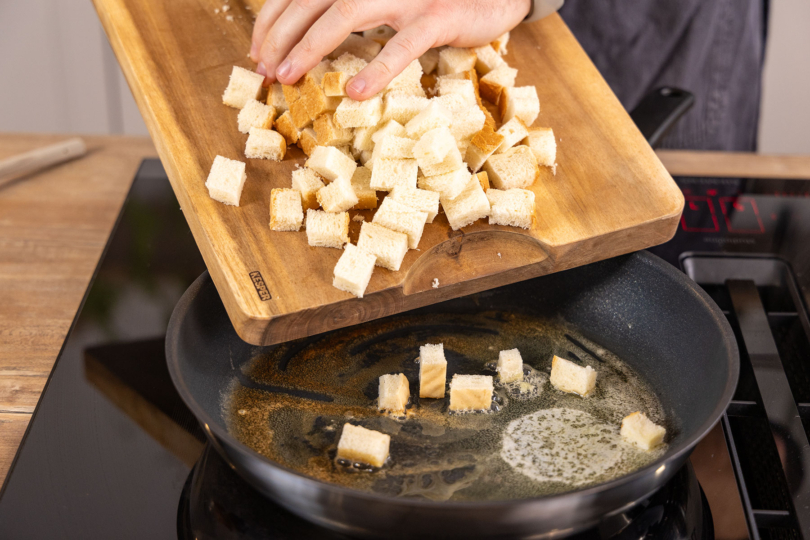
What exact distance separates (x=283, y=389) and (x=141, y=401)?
0.20 metres

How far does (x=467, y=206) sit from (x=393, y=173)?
11 cm

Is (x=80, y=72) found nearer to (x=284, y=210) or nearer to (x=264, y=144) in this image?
(x=264, y=144)

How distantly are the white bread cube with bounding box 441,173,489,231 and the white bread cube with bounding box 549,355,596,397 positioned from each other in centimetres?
23

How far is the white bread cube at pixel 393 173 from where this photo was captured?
0.99 meters

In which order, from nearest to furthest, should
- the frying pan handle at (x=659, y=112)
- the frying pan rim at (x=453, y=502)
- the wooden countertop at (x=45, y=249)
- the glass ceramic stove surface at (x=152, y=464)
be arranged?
1. the frying pan rim at (x=453, y=502)
2. the glass ceramic stove surface at (x=152, y=464)
3. the wooden countertop at (x=45, y=249)
4. the frying pan handle at (x=659, y=112)

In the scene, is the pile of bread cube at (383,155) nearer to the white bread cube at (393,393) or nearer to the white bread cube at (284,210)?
the white bread cube at (284,210)

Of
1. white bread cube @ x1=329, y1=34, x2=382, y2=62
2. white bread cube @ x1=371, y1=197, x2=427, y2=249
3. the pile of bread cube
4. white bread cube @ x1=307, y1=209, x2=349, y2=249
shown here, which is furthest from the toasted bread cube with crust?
white bread cube @ x1=329, y1=34, x2=382, y2=62

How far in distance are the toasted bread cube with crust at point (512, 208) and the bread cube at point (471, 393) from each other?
0.22 m

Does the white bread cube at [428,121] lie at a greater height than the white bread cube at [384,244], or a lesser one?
greater

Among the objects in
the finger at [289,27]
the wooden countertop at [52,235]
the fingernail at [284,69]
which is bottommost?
the wooden countertop at [52,235]

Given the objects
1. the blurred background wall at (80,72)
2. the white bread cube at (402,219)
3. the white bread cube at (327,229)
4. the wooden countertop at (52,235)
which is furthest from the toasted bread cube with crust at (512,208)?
the blurred background wall at (80,72)

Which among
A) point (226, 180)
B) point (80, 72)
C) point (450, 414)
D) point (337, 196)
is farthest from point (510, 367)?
point (80, 72)

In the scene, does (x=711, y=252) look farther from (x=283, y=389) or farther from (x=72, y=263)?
(x=72, y=263)

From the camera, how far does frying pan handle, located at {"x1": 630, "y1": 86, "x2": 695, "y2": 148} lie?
4.30 feet
